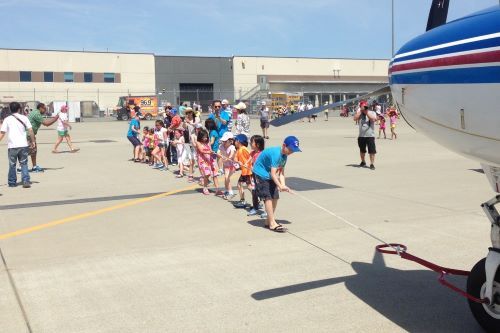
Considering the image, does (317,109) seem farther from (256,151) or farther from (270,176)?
(256,151)

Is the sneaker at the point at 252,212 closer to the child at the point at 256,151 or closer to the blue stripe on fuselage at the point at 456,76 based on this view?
the child at the point at 256,151

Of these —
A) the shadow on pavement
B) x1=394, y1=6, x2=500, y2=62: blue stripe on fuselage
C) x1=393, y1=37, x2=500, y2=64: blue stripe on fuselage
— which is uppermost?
x1=394, y1=6, x2=500, y2=62: blue stripe on fuselage

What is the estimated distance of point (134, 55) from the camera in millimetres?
62875

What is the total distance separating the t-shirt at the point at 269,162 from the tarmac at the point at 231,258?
0.76 m

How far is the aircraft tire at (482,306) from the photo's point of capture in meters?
3.62

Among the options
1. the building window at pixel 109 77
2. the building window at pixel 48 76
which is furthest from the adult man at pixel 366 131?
the building window at pixel 109 77

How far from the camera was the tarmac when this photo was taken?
4.14m

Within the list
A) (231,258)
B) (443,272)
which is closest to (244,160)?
(231,258)

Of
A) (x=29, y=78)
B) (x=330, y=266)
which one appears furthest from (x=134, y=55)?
(x=330, y=266)

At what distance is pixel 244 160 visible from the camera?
27.1ft

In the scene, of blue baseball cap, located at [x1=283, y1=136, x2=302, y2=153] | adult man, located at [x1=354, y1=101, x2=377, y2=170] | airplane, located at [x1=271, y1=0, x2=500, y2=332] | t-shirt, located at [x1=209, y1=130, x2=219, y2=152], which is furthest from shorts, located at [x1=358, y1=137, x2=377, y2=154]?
airplane, located at [x1=271, y1=0, x2=500, y2=332]

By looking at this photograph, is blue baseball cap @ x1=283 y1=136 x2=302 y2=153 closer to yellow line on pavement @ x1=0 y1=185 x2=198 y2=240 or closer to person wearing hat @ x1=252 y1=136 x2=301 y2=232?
person wearing hat @ x1=252 y1=136 x2=301 y2=232

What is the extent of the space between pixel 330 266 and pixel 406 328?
→ 4.85ft

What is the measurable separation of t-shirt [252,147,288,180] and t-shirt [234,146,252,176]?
108cm
